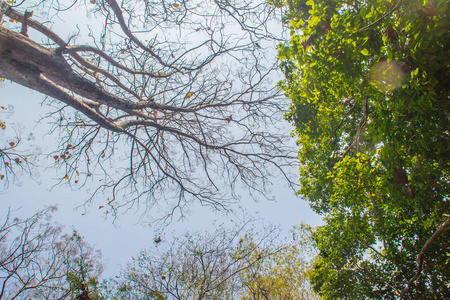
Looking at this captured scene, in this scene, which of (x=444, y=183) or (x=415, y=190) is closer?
(x=444, y=183)

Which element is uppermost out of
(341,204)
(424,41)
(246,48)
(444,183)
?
(246,48)

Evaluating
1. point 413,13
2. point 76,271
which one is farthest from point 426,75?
point 76,271

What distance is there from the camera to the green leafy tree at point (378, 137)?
300 centimetres

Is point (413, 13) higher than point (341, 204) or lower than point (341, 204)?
higher

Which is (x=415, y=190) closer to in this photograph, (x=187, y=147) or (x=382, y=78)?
(x=382, y=78)

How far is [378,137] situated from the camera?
12.6 ft

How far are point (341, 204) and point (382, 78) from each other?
3.71 metres

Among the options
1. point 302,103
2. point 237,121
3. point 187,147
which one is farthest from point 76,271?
point 302,103

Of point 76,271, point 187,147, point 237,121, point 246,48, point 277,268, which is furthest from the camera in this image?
point 277,268

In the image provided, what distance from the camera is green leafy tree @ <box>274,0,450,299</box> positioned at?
300 cm

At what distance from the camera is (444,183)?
4.30m

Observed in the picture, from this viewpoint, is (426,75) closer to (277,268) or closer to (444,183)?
(444,183)

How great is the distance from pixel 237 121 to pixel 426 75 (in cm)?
449

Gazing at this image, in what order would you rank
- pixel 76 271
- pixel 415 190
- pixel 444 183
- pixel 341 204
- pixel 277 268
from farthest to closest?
pixel 277 268 → pixel 76 271 → pixel 341 204 → pixel 415 190 → pixel 444 183
